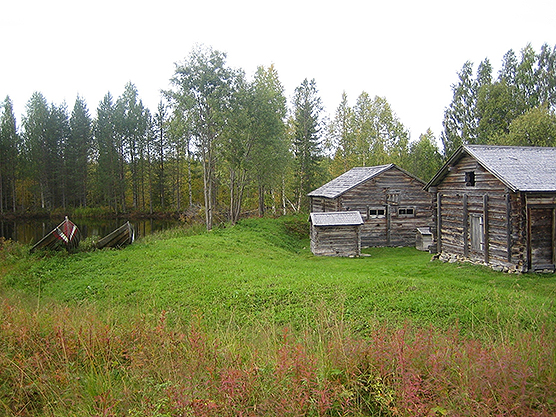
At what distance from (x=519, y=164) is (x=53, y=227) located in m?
40.5

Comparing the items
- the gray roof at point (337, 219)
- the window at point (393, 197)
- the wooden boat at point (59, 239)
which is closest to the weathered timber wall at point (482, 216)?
the gray roof at point (337, 219)

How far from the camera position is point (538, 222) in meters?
15.3

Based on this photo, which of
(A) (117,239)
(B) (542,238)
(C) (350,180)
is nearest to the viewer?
(B) (542,238)

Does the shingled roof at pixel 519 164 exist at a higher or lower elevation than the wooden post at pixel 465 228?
higher

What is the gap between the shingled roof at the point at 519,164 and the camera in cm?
1514

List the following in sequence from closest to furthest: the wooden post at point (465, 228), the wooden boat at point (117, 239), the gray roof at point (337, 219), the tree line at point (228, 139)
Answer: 1. the wooden post at point (465, 228)
2. the wooden boat at point (117, 239)
3. the gray roof at point (337, 219)
4. the tree line at point (228, 139)

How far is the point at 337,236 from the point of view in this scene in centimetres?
2269

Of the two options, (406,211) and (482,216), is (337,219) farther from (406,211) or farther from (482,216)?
(482,216)

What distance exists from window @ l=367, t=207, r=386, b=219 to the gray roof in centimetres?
337

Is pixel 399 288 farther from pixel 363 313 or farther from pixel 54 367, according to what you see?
pixel 54 367

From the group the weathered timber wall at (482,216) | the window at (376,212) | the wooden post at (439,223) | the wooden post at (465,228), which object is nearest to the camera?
the weathered timber wall at (482,216)

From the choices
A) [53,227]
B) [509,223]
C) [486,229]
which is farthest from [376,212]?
[53,227]

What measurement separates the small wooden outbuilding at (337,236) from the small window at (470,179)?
20.3ft

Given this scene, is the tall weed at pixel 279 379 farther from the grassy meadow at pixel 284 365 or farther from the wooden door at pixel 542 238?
the wooden door at pixel 542 238
